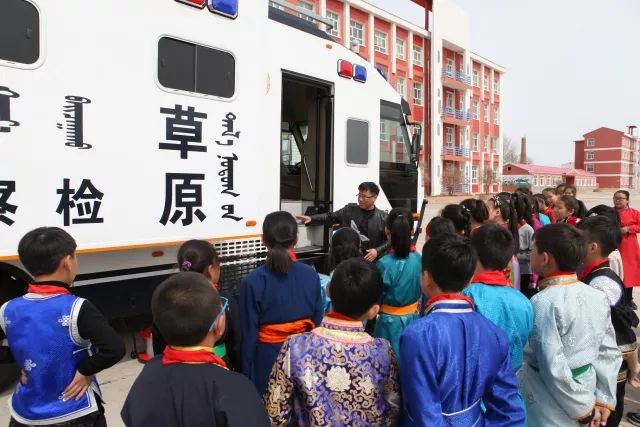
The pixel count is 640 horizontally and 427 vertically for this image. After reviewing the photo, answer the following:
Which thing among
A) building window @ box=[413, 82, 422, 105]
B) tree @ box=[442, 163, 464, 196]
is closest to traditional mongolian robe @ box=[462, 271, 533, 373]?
building window @ box=[413, 82, 422, 105]

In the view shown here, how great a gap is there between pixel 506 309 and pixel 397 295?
Answer: 3.24 feet

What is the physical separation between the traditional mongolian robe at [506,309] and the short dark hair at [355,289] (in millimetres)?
595

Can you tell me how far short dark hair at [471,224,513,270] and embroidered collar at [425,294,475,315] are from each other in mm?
596

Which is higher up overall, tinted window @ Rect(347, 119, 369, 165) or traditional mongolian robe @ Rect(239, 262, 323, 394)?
tinted window @ Rect(347, 119, 369, 165)

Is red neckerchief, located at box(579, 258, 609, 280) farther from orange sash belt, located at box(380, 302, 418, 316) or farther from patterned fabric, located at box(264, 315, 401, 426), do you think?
patterned fabric, located at box(264, 315, 401, 426)

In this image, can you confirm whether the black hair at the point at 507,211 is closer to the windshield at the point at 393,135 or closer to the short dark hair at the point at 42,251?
the windshield at the point at 393,135

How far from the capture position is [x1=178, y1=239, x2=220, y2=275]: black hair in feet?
7.81

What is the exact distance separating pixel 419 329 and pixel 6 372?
3377mm

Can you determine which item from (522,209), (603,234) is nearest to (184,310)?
(603,234)

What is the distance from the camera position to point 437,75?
128 ft

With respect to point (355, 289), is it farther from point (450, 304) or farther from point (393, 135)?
point (393, 135)

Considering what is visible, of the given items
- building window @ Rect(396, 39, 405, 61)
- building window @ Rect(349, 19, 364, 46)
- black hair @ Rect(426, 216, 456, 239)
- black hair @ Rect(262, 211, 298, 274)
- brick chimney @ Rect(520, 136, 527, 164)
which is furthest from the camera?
brick chimney @ Rect(520, 136, 527, 164)

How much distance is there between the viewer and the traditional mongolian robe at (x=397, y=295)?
308 cm

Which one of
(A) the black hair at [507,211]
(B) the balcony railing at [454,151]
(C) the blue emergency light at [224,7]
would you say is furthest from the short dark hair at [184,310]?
(B) the balcony railing at [454,151]
